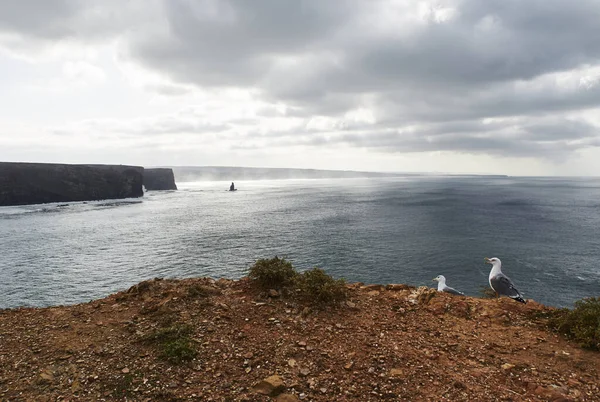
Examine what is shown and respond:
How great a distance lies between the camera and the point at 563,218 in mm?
77438

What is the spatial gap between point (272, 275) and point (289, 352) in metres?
3.80

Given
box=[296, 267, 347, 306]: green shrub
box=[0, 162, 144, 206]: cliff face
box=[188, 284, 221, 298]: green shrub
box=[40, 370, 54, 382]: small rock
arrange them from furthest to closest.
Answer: box=[0, 162, 144, 206]: cliff face
box=[188, 284, 221, 298]: green shrub
box=[296, 267, 347, 306]: green shrub
box=[40, 370, 54, 382]: small rock

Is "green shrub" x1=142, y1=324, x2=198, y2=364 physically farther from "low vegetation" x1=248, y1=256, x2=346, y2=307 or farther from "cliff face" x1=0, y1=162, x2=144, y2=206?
"cliff face" x1=0, y1=162, x2=144, y2=206

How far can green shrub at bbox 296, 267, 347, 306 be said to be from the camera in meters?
10.3

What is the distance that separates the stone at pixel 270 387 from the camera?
656 cm

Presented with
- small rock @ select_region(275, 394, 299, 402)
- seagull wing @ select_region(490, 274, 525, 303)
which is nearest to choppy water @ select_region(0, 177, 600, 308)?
seagull wing @ select_region(490, 274, 525, 303)

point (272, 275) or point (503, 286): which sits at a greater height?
point (272, 275)

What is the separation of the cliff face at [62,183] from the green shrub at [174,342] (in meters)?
142

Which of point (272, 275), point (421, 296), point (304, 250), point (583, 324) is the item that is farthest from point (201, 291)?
point (304, 250)

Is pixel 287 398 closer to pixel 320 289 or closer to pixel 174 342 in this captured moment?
pixel 174 342

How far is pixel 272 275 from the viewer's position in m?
11.4

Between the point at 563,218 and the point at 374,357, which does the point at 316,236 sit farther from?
the point at 563,218

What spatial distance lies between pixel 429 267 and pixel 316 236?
22622 mm

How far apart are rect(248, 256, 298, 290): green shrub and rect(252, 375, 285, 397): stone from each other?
449cm
